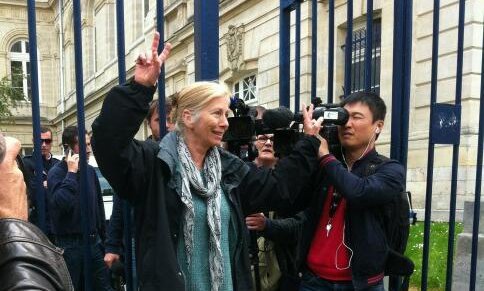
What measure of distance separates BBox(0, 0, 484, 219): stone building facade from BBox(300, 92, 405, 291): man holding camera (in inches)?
94.1

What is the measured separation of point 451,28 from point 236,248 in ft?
23.9

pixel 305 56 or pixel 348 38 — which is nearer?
pixel 348 38

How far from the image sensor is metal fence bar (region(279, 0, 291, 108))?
2967 mm

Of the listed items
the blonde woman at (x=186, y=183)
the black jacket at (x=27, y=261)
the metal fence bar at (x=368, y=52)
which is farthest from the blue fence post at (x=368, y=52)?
the black jacket at (x=27, y=261)

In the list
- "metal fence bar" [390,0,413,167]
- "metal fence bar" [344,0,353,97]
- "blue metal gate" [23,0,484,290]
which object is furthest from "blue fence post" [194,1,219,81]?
"metal fence bar" [390,0,413,167]

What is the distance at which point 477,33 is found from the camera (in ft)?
26.3

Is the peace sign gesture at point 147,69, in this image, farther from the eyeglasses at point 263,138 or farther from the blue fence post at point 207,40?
the eyeglasses at point 263,138

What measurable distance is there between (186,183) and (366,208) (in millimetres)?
889

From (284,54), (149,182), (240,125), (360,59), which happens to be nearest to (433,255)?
(360,59)

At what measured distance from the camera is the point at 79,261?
418 centimetres

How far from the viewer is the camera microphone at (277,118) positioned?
2.36 m

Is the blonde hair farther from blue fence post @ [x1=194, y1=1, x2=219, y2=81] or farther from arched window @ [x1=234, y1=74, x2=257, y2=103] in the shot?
arched window @ [x1=234, y1=74, x2=257, y2=103]

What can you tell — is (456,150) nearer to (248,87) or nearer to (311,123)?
(311,123)

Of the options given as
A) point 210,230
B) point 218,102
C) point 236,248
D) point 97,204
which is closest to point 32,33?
point 218,102
